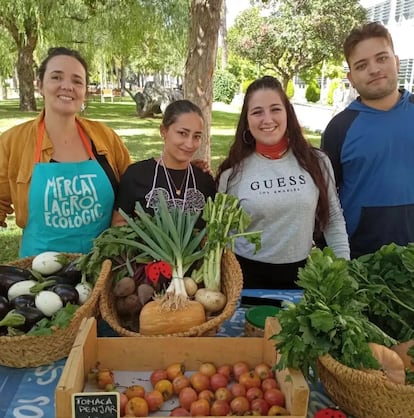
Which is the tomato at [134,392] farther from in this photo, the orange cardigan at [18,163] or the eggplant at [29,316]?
the orange cardigan at [18,163]

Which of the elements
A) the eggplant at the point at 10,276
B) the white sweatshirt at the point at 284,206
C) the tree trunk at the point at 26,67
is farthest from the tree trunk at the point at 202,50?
the tree trunk at the point at 26,67

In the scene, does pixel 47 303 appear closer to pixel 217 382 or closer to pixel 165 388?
pixel 165 388

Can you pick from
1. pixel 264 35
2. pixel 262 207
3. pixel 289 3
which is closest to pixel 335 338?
pixel 262 207

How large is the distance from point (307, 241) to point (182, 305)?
1.02 meters

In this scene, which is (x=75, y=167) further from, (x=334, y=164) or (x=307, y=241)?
(x=334, y=164)

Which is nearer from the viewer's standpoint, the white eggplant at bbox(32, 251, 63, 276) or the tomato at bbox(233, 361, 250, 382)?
the tomato at bbox(233, 361, 250, 382)

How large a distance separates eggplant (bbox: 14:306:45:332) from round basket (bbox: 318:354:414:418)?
36.4 inches

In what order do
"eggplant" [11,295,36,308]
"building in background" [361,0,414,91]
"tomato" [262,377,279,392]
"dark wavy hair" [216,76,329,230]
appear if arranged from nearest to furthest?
"tomato" [262,377,279,392]
"eggplant" [11,295,36,308]
"dark wavy hair" [216,76,329,230]
"building in background" [361,0,414,91]

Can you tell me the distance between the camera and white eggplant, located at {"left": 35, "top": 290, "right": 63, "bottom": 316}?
161cm

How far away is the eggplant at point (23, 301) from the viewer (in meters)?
1.61

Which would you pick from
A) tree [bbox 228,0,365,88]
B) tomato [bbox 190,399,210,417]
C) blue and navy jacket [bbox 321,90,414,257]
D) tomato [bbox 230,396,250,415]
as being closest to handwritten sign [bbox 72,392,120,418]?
tomato [bbox 190,399,210,417]

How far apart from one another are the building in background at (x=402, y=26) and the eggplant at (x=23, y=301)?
61.8ft

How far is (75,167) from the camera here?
Result: 7.66ft

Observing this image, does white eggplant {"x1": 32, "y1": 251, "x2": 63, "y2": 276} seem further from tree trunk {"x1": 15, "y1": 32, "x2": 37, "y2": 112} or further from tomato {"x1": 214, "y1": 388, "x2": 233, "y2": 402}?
tree trunk {"x1": 15, "y1": 32, "x2": 37, "y2": 112}
